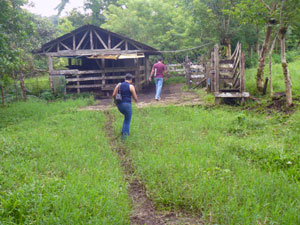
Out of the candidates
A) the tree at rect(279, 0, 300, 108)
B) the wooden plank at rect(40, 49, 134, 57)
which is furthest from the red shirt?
the wooden plank at rect(40, 49, 134, 57)

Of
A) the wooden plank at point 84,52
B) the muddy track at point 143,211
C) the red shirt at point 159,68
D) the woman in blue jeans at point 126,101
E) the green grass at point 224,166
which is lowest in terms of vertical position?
the muddy track at point 143,211

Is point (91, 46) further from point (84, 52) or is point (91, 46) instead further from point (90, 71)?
point (90, 71)

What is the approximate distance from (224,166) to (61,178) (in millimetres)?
2800

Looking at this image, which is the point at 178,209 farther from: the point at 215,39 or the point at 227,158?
the point at 215,39

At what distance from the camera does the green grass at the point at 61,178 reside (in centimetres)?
359

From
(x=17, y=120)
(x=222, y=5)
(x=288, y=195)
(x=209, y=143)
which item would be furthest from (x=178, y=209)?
(x=222, y=5)

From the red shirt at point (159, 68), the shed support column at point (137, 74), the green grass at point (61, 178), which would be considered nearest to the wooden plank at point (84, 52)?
the shed support column at point (137, 74)

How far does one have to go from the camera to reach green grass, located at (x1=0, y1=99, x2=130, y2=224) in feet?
11.8

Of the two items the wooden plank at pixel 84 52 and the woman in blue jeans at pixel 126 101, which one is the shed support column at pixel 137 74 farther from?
the woman in blue jeans at pixel 126 101

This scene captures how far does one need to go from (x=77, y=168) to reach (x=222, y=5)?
15.1 m

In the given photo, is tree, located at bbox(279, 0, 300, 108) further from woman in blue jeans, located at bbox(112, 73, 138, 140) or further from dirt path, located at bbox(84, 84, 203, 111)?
woman in blue jeans, located at bbox(112, 73, 138, 140)

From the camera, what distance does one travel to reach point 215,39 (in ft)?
60.2

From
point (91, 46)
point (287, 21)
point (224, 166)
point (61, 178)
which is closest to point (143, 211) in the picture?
point (61, 178)

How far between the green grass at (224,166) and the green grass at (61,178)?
0.66 meters
